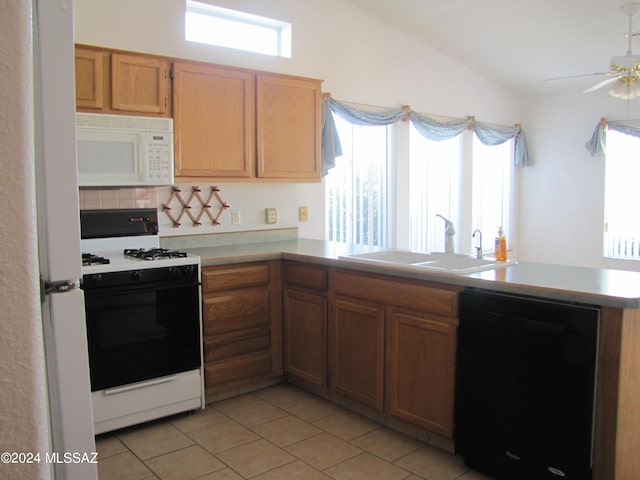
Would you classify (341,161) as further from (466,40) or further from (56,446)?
(56,446)

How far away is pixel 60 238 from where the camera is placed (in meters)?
0.70

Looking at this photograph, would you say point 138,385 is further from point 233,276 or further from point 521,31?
point 521,31

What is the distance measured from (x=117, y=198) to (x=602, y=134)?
4818mm

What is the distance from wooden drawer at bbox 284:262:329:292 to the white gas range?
2.10 feet

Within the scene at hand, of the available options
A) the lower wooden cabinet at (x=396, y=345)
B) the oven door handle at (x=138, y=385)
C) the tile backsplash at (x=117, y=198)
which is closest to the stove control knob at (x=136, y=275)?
the oven door handle at (x=138, y=385)

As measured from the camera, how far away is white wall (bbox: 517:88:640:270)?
5.74 metres

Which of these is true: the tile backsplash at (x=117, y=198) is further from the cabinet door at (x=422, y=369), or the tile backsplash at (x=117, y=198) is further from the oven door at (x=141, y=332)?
the cabinet door at (x=422, y=369)

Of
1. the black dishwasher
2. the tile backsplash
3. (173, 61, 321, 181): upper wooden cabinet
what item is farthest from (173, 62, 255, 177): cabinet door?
the black dishwasher

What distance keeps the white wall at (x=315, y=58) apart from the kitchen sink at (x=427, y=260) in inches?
45.6

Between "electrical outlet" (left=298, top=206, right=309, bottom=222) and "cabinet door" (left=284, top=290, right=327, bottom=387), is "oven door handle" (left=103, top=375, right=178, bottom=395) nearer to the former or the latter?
"cabinet door" (left=284, top=290, right=327, bottom=387)

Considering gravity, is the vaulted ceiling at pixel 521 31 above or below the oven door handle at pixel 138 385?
above

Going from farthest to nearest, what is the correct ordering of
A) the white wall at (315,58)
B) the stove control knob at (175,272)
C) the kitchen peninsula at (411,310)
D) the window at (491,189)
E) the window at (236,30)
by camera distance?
the window at (491,189)
the window at (236,30)
the white wall at (315,58)
the stove control knob at (175,272)
the kitchen peninsula at (411,310)

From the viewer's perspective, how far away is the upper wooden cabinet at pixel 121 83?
294 cm

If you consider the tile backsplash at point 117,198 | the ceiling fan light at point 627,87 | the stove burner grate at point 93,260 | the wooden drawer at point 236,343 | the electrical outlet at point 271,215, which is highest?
the ceiling fan light at point 627,87
